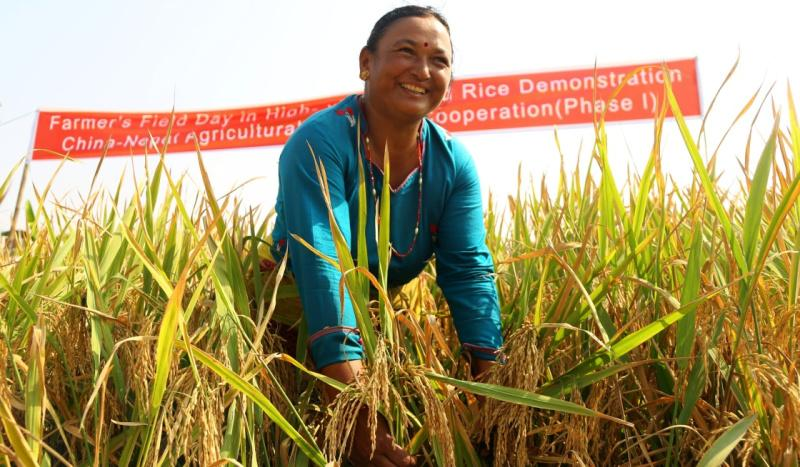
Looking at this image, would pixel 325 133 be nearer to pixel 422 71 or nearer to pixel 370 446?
pixel 422 71

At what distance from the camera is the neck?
142 cm

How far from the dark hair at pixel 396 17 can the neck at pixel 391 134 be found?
5.7 inches

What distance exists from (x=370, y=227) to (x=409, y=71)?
0.35m

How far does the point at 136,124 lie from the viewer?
312 inches

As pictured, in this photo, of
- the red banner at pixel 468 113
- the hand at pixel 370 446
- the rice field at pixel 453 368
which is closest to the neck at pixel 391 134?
the rice field at pixel 453 368

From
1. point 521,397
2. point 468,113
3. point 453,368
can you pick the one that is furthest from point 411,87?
point 468,113

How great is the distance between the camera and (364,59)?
1509 millimetres

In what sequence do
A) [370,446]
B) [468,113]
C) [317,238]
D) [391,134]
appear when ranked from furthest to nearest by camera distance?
[468,113], [391,134], [317,238], [370,446]

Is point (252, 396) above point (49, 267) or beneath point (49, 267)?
beneath

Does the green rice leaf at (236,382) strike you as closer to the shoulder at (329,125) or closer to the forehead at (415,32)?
the shoulder at (329,125)

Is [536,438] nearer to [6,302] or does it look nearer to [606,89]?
[6,302]

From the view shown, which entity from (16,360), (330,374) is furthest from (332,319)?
(16,360)

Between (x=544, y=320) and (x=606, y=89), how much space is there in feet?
20.6

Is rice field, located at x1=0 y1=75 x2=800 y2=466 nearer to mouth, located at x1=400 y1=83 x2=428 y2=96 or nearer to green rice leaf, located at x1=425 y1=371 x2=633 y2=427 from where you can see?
green rice leaf, located at x1=425 y1=371 x2=633 y2=427
